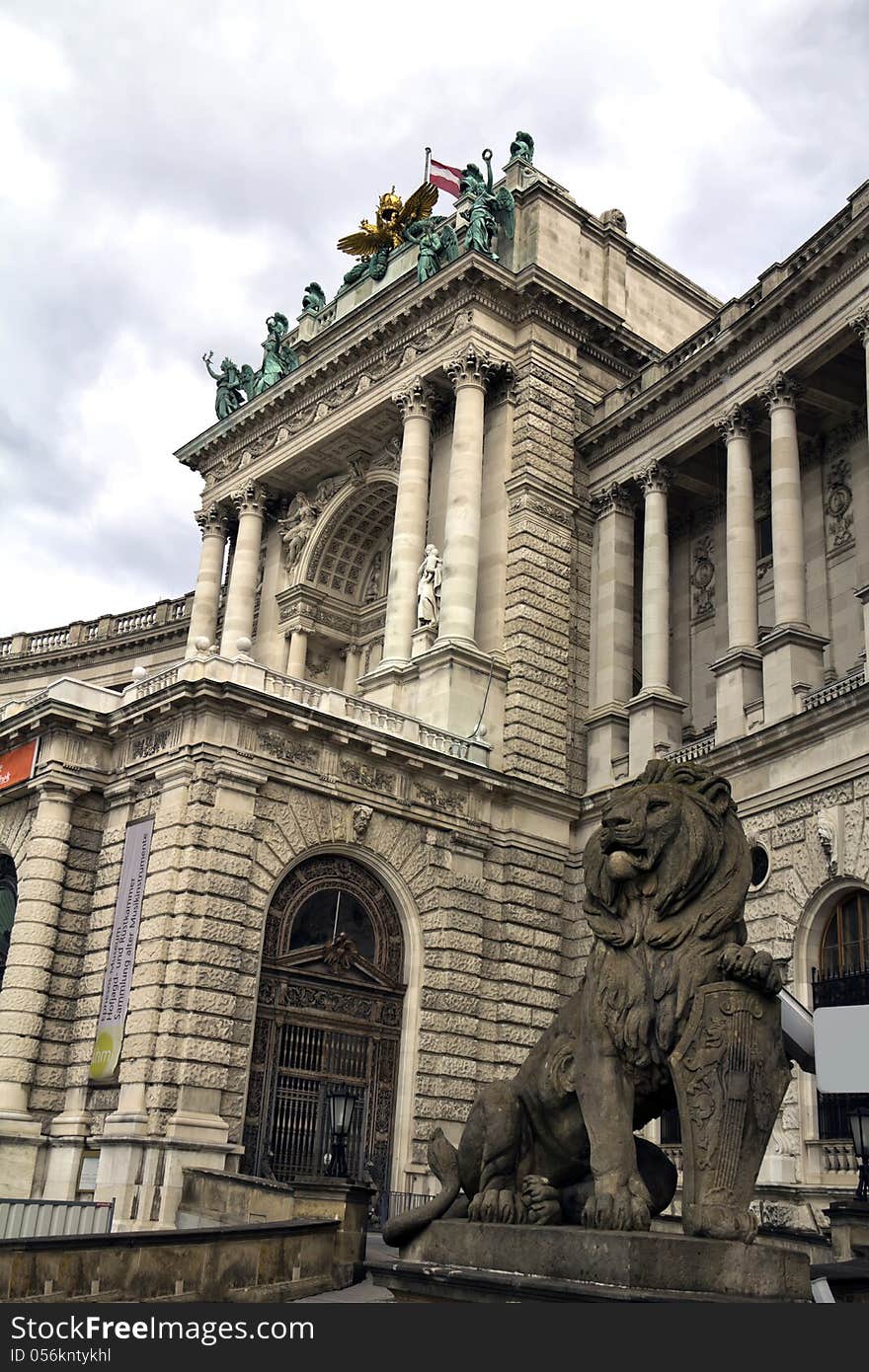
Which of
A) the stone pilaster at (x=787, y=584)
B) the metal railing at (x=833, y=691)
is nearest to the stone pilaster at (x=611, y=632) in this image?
the stone pilaster at (x=787, y=584)

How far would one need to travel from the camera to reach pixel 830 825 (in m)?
24.8

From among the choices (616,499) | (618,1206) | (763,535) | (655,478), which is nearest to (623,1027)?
(618,1206)

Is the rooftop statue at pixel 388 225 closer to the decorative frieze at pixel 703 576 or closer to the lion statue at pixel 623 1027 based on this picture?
the decorative frieze at pixel 703 576

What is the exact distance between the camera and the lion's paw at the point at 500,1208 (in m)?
9.22

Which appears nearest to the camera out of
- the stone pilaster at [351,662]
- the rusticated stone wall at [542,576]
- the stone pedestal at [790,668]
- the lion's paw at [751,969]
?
the lion's paw at [751,969]

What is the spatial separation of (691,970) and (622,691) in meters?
24.5

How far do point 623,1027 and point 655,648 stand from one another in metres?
23.7

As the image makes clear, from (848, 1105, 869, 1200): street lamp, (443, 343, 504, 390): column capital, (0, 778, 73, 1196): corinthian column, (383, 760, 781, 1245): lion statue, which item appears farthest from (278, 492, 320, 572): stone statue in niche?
(383, 760, 781, 1245): lion statue

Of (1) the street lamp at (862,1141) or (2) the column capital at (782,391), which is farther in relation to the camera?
(2) the column capital at (782,391)

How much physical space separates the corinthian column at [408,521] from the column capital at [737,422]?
8.32 metres

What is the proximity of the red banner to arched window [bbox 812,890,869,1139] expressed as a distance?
55.0 feet

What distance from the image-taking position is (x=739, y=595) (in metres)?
29.8

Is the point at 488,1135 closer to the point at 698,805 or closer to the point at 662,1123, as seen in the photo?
the point at 698,805

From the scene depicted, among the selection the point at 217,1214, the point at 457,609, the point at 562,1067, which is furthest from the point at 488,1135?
the point at 457,609
